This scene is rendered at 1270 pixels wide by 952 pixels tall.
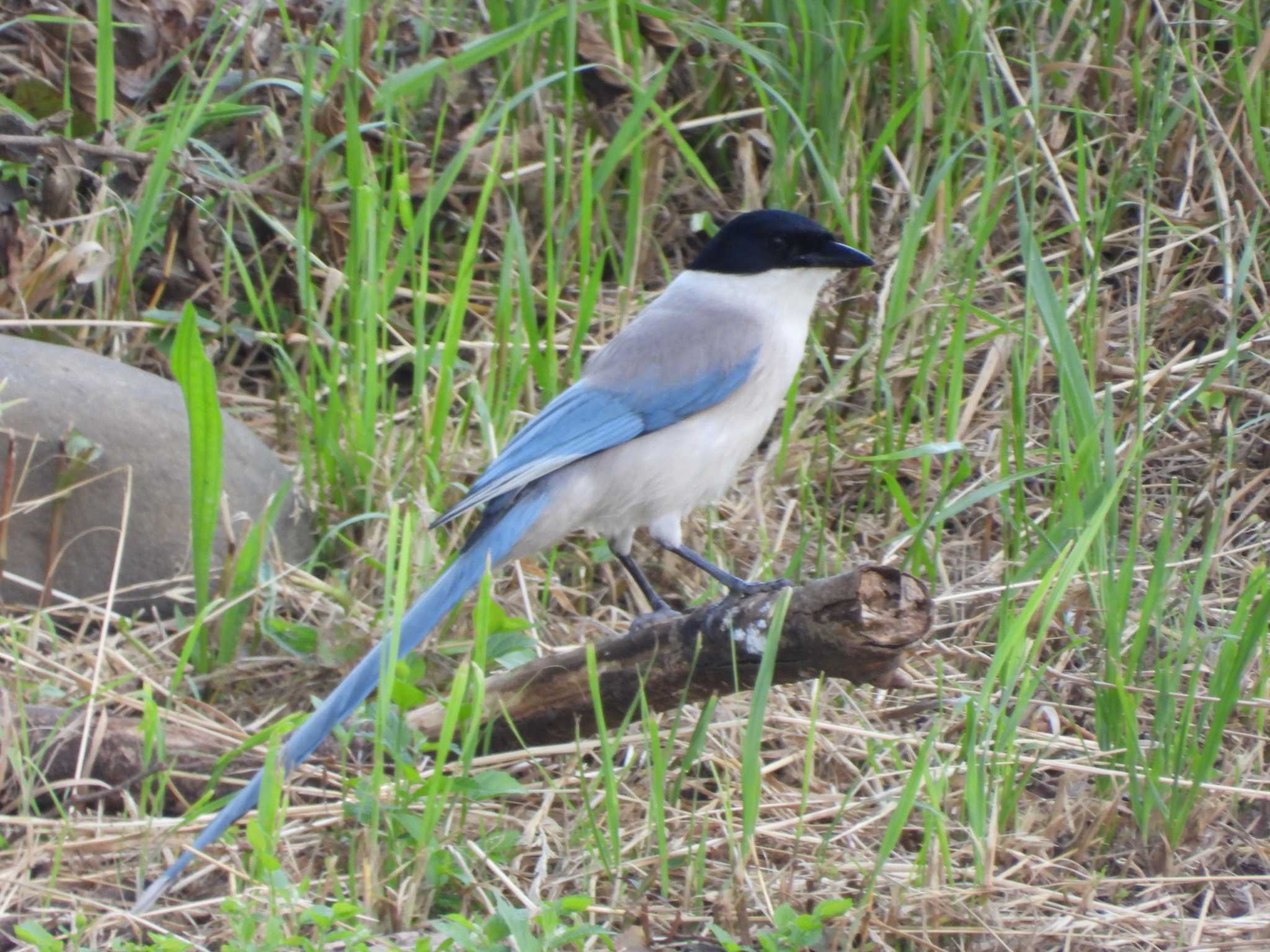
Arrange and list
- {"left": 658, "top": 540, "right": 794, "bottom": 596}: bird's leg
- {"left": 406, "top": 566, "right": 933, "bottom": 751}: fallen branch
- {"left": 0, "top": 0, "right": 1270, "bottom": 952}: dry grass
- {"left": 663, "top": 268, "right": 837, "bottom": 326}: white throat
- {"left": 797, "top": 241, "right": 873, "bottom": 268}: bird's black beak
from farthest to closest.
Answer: {"left": 663, "top": 268, "right": 837, "bottom": 326}: white throat < {"left": 797, "top": 241, "right": 873, "bottom": 268}: bird's black beak < {"left": 658, "top": 540, "right": 794, "bottom": 596}: bird's leg < {"left": 0, "top": 0, "right": 1270, "bottom": 952}: dry grass < {"left": 406, "top": 566, "right": 933, "bottom": 751}: fallen branch

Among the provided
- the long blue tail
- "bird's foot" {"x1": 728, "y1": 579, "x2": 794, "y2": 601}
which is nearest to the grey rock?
the long blue tail

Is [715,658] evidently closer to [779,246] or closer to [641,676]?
[641,676]

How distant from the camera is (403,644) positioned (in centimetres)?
336

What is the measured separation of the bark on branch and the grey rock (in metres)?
0.64

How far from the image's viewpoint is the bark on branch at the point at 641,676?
2.83 m

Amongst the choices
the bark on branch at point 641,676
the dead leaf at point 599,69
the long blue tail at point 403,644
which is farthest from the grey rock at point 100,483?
the dead leaf at point 599,69

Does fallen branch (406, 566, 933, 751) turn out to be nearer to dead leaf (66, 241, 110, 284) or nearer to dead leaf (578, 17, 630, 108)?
dead leaf (66, 241, 110, 284)

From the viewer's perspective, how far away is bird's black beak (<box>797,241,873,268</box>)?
13.8 feet

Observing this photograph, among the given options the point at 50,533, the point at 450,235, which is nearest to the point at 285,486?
the point at 50,533

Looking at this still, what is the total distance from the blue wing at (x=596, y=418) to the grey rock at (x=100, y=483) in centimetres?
74

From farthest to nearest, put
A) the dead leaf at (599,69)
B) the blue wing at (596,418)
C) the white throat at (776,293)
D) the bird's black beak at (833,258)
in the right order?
the dead leaf at (599,69) < the white throat at (776,293) < the bird's black beak at (833,258) < the blue wing at (596,418)

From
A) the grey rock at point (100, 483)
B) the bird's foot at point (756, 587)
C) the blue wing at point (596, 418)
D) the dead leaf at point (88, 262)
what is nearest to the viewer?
the bird's foot at point (756, 587)

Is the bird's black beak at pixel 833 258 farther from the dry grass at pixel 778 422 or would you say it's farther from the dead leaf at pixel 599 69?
the dead leaf at pixel 599 69

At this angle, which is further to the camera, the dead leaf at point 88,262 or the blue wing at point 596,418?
the dead leaf at point 88,262
